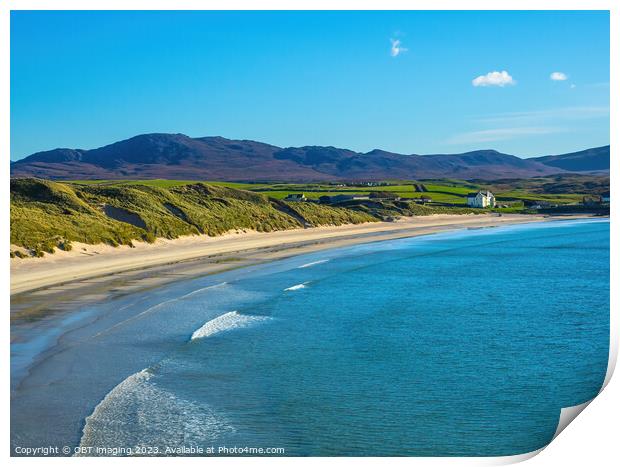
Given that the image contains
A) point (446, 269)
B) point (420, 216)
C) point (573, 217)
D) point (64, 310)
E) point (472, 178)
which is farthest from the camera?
point (472, 178)

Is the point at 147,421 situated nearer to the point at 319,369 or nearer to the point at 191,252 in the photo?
the point at 319,369

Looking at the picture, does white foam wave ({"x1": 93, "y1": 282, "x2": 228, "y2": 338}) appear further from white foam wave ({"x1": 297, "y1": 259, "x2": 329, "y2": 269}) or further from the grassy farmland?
the grassy farmland

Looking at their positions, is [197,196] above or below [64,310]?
above

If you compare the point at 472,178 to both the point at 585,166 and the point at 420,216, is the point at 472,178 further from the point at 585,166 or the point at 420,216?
the point at 420,216

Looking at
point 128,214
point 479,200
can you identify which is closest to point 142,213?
point 128,214

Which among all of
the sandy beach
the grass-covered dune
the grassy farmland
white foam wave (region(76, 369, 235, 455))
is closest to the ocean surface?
white foam wave (region(76, 369, 235, 455))
